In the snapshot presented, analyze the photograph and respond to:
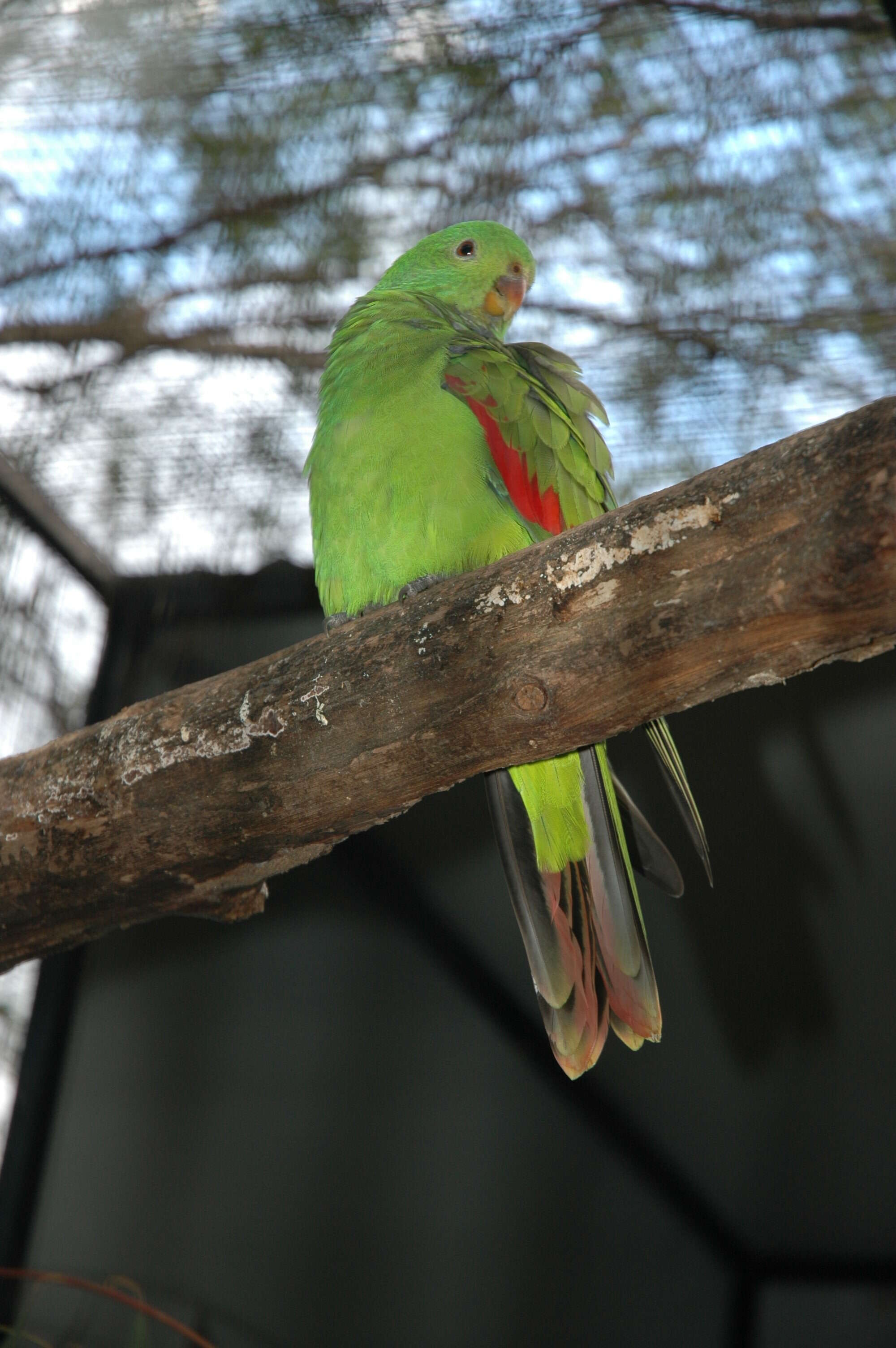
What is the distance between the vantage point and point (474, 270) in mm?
2543

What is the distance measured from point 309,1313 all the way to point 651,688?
2.89 m

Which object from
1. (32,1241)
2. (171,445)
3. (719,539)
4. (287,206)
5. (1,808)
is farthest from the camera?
(32,1241)

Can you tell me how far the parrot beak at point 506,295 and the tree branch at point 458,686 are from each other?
1407 mm

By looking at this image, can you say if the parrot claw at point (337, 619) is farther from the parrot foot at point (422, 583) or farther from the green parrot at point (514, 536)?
the parrot foot at point (422, 583)

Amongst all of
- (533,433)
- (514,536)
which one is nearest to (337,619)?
(514,536)

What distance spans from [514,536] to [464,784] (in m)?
2.11

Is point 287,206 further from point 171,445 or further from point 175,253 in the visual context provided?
point 171,445

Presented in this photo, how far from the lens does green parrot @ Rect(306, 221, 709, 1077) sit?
1801 millimetres

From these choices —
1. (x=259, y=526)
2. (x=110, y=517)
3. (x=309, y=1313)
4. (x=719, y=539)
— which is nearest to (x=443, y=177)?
(x=259, y=526)

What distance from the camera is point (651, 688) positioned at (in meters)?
1.29

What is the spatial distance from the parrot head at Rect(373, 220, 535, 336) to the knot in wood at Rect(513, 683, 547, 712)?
155cm

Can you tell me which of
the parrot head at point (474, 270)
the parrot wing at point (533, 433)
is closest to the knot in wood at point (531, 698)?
the parrot wing at point (533, 433)

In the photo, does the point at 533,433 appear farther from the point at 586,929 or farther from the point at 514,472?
the point at 586,929

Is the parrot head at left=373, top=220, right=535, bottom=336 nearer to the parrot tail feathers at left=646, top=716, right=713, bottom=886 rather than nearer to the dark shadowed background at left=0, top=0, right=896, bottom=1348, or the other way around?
the dark shadowed background at left=0, top=0, right=896, bottom=1348
